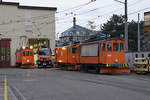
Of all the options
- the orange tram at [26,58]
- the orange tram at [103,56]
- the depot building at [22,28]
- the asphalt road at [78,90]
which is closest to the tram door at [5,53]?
the depot building at [22,28]

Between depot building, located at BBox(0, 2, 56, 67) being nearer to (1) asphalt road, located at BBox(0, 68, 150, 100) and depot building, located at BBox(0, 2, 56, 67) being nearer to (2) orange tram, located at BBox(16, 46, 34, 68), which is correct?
(2) orange tram, located at BBox(16, 46, 34, 68)

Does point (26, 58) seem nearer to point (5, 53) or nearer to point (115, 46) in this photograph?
point (5, 53)

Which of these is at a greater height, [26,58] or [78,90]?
[26,58]

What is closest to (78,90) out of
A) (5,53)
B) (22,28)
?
(5,53)

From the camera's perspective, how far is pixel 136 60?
2295 centimetres

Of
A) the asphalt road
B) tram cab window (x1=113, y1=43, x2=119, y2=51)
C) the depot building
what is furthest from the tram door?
the asphalt road

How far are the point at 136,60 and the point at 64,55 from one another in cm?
1093

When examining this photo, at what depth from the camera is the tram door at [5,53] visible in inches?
1842

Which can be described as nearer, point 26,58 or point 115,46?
point 115,46

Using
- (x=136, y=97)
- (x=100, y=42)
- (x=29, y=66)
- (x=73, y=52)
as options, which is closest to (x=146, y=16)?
(x=73, y=52)

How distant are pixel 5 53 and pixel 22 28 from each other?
597 cm

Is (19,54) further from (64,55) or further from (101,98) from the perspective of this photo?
(101,98)

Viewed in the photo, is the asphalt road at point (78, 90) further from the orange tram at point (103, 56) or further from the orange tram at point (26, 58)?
the orange tram at point (26, 58)

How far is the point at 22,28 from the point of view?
48844 mm
